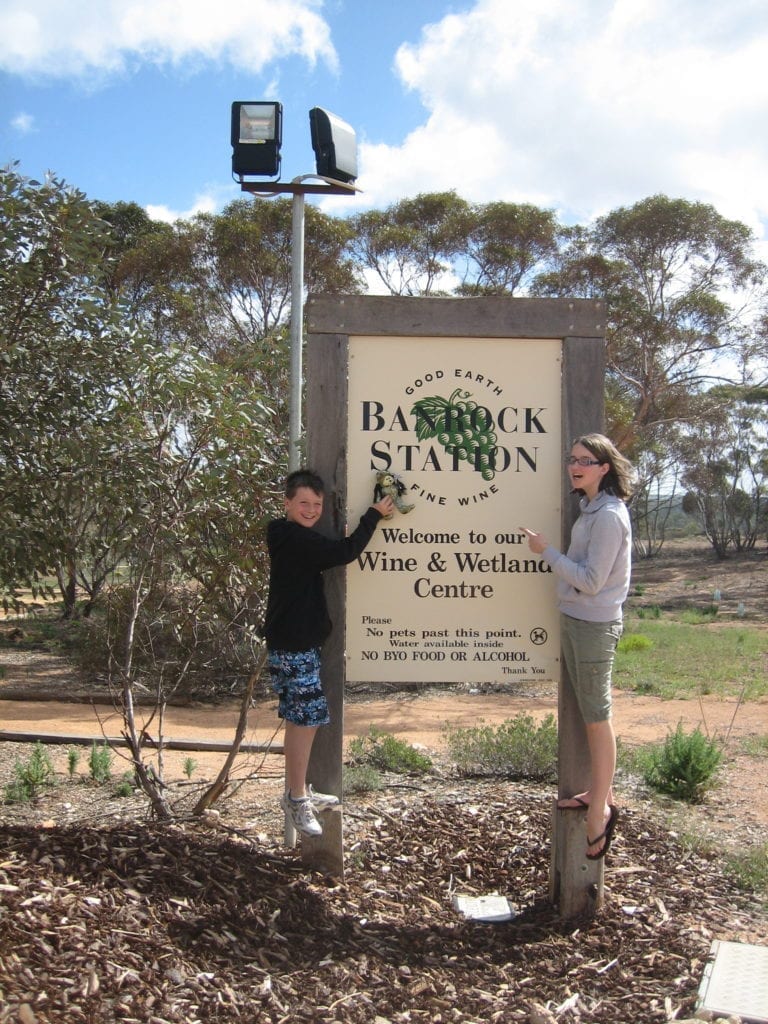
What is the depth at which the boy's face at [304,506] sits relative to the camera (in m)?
3.76

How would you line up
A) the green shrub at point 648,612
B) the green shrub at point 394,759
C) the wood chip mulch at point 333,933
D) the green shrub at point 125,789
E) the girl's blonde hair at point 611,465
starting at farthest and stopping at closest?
the green shrub at point 648,612, the green shrub at point 394,759, the green shrub at point 125,789, the girl's blonde hair at point 611,465, the wood chip mulch at point 333,933

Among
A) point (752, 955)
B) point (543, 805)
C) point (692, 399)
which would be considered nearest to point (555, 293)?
point (692, 399)

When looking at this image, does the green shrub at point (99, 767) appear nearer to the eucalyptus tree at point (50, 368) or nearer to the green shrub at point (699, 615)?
the eucalyptus tree at point (50, 368)

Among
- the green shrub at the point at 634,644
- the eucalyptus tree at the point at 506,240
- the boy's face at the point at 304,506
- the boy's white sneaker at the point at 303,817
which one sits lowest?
the green shrub at the point at 634,644

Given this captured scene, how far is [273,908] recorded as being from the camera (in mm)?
3566

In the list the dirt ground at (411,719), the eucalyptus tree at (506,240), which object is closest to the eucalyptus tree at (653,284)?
the eucalyptus tree at (506,240)

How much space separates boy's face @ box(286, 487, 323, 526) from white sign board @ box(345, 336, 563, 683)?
24 cm

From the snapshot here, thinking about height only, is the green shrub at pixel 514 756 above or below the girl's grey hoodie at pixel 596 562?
below

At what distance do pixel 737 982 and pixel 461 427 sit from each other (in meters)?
2.16

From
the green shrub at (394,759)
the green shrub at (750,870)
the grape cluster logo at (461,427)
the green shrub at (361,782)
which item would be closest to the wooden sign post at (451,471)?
the grape cluster logo at (461,427)

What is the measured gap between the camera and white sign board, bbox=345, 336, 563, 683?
3.96m

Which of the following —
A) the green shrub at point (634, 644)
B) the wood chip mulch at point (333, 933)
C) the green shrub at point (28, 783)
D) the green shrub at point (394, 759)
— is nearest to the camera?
the wood chip mulch at point (333, 933)

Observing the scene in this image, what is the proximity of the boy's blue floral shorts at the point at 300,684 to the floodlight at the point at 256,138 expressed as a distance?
199 cm

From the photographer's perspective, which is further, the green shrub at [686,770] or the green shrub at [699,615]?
the green shrub at [699,615]
